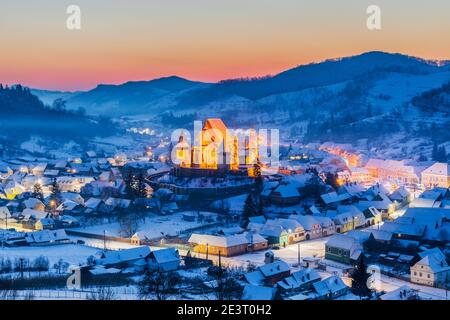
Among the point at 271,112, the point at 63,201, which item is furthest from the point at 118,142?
the point at 63,201

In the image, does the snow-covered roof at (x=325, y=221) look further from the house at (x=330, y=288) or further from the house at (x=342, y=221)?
the house at (x=330, y=288)

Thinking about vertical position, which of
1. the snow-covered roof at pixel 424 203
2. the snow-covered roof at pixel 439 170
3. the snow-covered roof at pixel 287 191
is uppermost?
the snow-covered roof at pixel 439 170

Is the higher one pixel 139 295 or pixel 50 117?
pixel 50 117

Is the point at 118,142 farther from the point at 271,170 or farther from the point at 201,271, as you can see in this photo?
the point at 201,271

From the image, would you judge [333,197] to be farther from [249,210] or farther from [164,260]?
[164,260]

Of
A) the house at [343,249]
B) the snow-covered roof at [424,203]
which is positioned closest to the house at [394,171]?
the snow-covered roof at [424,203]

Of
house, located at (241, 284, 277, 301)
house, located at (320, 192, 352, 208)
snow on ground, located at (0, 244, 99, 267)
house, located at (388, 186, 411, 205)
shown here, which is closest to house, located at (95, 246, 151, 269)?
snow on ground, located at (0, 244, 99, 267)
